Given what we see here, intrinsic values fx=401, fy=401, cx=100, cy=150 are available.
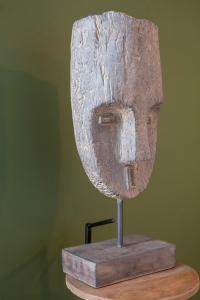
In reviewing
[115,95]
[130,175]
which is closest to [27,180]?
[130,175]

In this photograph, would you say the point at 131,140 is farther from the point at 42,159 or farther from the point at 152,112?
the point at 42,159

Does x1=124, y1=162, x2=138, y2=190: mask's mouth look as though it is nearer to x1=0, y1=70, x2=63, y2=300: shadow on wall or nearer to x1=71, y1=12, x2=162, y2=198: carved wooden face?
x1=71, y1=12, x2=162, y2=198: carved wooden face

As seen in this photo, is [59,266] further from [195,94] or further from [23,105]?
[195,94]

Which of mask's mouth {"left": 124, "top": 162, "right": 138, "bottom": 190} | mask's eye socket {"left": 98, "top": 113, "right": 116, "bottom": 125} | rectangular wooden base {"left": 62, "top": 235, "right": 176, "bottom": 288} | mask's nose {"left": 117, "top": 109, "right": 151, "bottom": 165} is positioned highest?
mask's eye socket {"left": 98, "top": 113, "right": 116, "bottom": 125}

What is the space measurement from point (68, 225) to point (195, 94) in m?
1.03

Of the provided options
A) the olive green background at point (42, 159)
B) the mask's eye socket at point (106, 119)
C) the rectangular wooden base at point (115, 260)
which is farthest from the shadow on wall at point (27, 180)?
the mask's eye socket at point (106, 119)

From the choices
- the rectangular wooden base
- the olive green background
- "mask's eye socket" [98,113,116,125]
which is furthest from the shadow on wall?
"mask's eye socket" [98,113,116,125]

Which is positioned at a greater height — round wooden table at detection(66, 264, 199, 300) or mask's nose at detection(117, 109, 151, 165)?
mask's nose at detection(117, 109, 151, 165)

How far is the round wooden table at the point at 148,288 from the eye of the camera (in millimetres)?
1178

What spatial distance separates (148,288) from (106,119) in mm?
540

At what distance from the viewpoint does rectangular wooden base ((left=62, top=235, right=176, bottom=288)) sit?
1.24 metres

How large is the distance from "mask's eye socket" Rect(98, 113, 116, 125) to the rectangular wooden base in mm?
428

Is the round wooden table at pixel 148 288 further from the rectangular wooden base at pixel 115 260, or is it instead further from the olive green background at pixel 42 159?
the olive green background at pixel 42 159

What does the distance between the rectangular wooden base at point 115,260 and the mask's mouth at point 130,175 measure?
221mm
